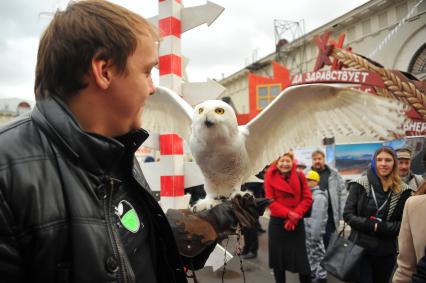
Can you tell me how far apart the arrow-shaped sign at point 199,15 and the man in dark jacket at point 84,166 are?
1.72 meters

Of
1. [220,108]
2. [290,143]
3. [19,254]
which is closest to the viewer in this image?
[19,254]

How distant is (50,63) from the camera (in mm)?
724

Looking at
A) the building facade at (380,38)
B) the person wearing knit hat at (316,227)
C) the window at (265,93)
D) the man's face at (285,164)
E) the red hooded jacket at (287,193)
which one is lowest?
the person wearing knit hat at (316,227)

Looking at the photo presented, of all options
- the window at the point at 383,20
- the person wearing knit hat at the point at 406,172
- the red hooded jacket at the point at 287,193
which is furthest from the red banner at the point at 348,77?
the window at the point at 383,20

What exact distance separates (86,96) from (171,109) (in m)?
1.81

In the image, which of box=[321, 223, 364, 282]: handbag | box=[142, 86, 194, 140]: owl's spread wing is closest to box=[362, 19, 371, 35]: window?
box=[321, 223, 364, 282]: handbag

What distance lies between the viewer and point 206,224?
4.39ft

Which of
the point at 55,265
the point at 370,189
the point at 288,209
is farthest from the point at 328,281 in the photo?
the point at 55,265

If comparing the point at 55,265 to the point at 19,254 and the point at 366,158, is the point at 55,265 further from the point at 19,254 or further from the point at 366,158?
the point at 366,158

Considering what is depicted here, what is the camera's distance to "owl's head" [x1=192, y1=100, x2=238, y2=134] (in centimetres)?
169

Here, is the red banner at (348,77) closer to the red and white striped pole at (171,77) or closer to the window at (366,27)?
the red and white striped pole at (171,77)

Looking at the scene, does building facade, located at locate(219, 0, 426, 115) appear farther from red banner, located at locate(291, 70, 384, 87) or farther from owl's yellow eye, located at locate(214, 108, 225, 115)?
owl's yellow eye, located at locate(214, 108, 225, 115)

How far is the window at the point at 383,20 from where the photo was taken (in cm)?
947

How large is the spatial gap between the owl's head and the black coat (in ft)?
5.35
